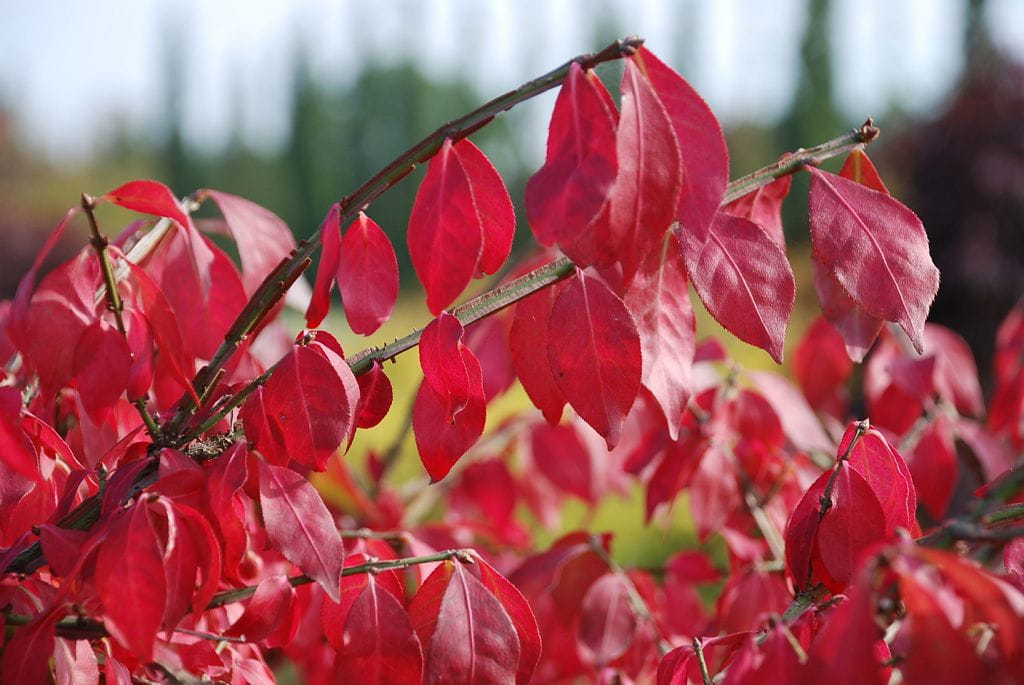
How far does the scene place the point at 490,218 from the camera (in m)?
0.56

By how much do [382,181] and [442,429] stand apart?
15 centimetres

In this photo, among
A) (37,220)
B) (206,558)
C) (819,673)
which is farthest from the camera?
(37,220)

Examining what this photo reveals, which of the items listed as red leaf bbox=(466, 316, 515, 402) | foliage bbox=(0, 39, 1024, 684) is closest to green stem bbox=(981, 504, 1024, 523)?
foliage bbox=(0, 39, 1024, 684)

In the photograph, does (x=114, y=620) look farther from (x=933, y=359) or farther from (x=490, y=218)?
(x=933, y=359)

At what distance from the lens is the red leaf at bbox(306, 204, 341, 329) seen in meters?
0.54

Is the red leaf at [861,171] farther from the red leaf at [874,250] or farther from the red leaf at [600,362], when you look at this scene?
the red leaf at [600,362]

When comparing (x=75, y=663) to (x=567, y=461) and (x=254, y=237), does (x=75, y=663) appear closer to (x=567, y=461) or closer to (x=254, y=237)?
(x=254, y=237)

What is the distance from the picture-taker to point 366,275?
567 millimetres

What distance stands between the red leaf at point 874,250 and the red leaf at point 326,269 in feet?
0.90

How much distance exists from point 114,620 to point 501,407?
155 inches

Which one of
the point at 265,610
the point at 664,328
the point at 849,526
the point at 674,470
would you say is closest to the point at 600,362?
the point at 664,328

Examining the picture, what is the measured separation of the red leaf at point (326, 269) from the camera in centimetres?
54

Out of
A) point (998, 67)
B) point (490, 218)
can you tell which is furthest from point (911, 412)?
point (998, 67)

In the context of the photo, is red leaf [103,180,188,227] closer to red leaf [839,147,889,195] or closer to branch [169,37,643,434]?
branch [169,37,643,434]
